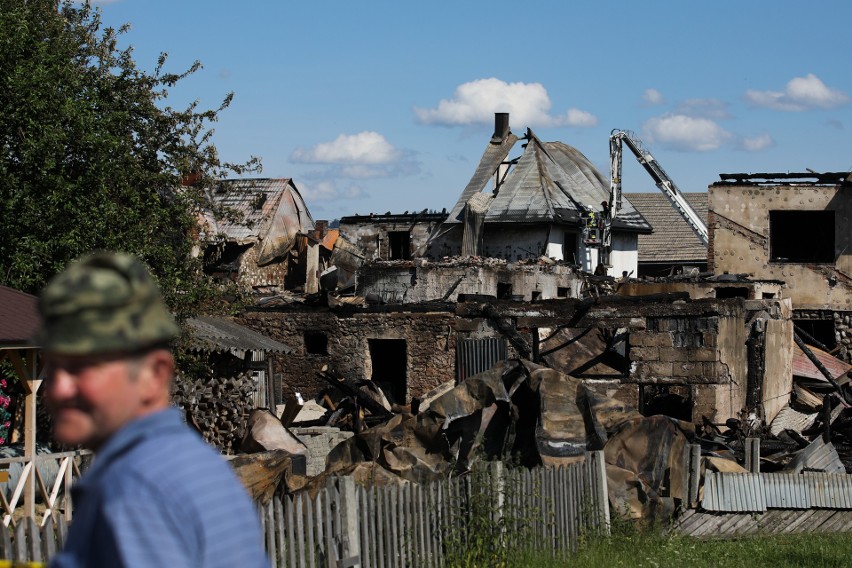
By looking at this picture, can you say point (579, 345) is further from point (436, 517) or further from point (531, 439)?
point (436, 517)

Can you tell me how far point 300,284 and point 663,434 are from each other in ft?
87.8

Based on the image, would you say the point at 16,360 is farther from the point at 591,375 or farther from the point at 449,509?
the point at 591,375

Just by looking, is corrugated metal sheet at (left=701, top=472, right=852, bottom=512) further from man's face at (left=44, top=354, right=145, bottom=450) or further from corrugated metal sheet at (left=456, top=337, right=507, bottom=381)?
man's face at (left=44, top=354, right=145, bottom=450)

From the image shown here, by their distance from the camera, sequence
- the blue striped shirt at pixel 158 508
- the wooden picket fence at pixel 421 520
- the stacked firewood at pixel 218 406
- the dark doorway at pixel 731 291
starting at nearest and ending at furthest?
the blue striped shirt at pixel 158 508, the wooden picket fence at pixel 421 520, the stacked firewood at pixel 218 406, the dark doorway at pixel 731 291

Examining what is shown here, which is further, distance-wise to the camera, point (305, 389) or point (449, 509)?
point (305, 389)

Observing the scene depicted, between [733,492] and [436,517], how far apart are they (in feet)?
15.6

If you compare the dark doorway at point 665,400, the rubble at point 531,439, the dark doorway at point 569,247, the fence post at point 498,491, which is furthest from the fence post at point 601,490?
the dark doorway at point 569,247

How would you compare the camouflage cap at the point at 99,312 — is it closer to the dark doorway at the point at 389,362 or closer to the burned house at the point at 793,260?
the dark doorway at the point at 389,362

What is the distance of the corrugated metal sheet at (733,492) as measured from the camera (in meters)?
12.0

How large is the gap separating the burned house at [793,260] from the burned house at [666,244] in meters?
12.9

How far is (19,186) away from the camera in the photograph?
1486 cm

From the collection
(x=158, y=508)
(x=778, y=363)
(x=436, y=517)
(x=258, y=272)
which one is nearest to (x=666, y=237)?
(x=258, y=272)

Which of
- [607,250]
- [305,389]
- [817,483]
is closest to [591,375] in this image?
[305,389]

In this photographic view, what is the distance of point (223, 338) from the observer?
17.8 metres
